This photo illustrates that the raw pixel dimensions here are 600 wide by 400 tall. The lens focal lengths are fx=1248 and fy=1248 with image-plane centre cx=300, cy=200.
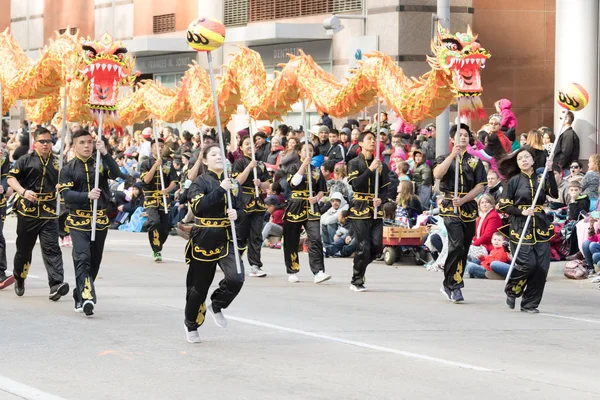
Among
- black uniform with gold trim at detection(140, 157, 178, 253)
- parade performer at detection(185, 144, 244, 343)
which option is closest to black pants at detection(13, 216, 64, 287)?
parade performer at detection(185, 144, 244, 343)

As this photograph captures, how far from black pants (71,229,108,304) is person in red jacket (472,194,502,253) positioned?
607cm

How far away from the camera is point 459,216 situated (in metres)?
14.3

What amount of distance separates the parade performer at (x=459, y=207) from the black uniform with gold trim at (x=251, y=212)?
3.52 meters

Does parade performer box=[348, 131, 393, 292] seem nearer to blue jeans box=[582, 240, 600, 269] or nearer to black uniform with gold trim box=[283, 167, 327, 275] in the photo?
black uniform with gold trim box=[283, 167, 327, 275]

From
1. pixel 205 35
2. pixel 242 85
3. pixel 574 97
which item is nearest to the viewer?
pixel 205 35

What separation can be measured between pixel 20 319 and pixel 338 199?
29.7ft

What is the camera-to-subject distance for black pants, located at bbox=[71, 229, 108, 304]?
41.3 feet

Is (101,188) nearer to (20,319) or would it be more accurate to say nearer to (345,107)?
(20,319)

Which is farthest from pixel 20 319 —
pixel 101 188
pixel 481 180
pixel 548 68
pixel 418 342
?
pixel 548 68

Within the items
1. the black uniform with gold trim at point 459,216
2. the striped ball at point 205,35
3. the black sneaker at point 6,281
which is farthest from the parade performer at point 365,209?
the black sneaker at point 6,281

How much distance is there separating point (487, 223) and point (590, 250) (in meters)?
1.43

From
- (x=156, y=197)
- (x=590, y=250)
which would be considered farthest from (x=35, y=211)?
(x=590, y=250)

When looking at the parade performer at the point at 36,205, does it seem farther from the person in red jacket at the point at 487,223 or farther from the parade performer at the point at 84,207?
the person in red jacket at the point at 487,223

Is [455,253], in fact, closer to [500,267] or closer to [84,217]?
[500,267]
